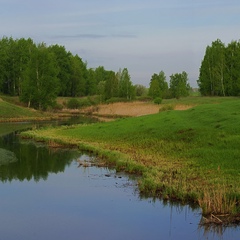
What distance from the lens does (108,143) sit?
3394 cm

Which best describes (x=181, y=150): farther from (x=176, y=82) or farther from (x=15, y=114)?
(x=176, y=82)

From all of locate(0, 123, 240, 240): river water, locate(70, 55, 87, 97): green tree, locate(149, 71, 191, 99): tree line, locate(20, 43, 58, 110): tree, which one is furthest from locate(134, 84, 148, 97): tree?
locate(0, 123, 240, 240): river water

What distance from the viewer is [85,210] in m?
17.4

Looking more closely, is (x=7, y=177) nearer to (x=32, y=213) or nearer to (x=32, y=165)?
(x=32, y=165)

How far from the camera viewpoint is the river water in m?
14.6

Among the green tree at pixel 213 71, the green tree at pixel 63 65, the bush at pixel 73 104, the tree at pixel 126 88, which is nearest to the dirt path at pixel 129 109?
the bush at pixel 73 104

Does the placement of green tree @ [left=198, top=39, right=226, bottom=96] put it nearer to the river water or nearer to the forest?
the forest

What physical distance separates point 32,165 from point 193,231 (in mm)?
15555

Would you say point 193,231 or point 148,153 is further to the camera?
point 148,153

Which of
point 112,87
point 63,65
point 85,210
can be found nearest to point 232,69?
point 112,87

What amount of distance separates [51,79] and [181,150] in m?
59.1

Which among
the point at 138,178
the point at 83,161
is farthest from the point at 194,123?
the point at 138,178

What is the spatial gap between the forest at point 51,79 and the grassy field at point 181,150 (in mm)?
39651

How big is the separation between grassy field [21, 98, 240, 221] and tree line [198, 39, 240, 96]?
5126 cm
